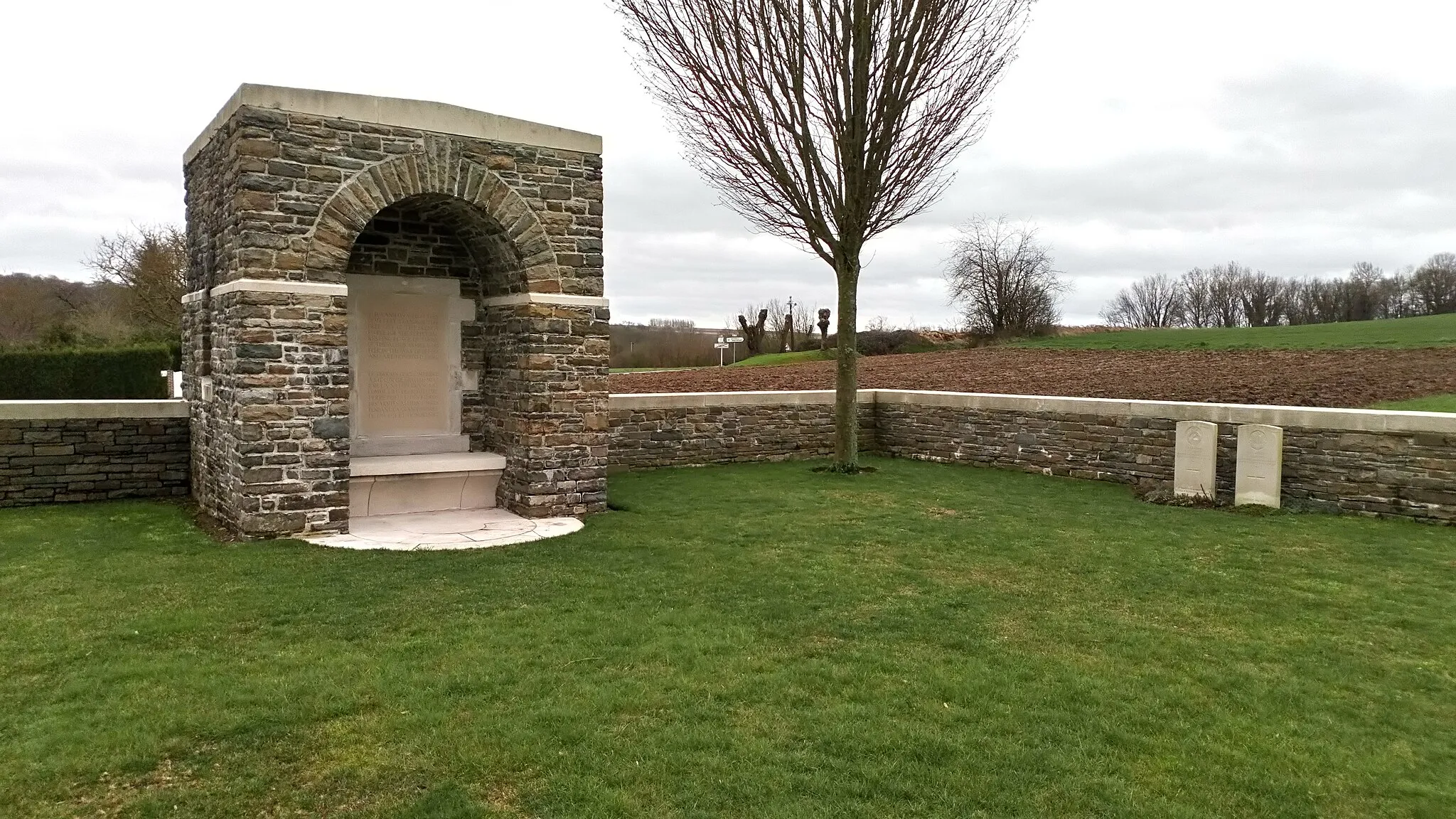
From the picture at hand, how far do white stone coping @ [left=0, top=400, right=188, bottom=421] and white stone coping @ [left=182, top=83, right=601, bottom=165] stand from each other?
285cm

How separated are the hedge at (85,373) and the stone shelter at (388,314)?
10.1 meters

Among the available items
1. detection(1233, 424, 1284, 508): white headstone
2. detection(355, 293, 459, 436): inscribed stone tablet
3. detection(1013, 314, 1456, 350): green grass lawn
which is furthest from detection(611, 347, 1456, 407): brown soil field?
detection(355, 293, 459, 436): inscribed stone tablet

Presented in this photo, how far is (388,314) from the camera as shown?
9.39 meters

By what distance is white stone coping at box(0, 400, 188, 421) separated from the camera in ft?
29.1

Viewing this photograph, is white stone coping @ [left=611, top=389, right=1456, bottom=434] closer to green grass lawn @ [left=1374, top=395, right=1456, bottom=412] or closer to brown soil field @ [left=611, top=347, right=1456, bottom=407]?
green grass lawn @ [left=1374, top=395, right=1456, bottom=412]

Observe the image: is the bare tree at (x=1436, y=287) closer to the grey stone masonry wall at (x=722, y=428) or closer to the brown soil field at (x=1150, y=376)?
the brown soil field at (x=1150, y=376)

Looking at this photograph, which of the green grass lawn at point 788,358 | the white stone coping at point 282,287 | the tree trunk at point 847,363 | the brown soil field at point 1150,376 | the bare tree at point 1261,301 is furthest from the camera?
the bare tree at point 1261,301

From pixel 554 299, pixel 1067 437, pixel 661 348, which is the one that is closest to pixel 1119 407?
pixel 1067 437

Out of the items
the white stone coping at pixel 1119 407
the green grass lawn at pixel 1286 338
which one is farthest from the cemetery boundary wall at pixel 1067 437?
the green grass lawn at pixel 1286 338

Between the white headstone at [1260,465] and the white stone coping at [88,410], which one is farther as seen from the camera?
the white headstone at [1260,465]

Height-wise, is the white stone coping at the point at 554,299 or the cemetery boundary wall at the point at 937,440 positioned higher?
the white stone coping at the point at 554,299

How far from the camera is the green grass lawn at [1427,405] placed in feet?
39.4

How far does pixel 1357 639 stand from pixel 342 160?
26.8ft

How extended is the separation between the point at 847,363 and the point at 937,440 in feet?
7.41
